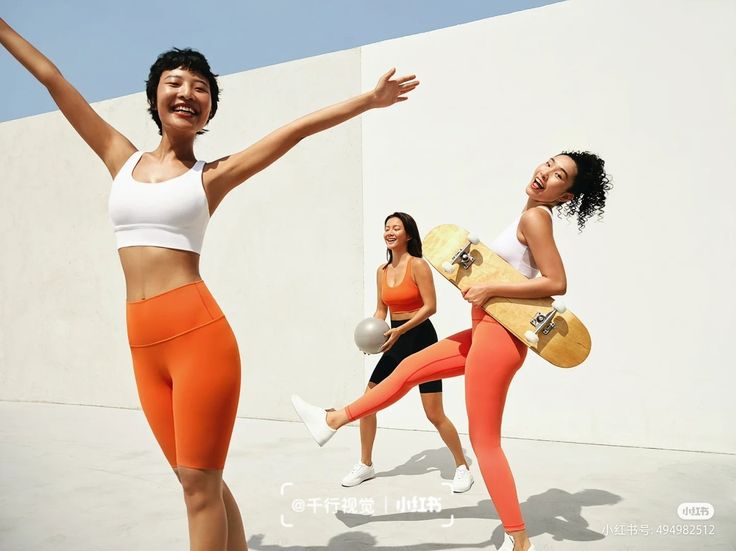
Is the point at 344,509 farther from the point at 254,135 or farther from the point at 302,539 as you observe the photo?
the point at 254,135

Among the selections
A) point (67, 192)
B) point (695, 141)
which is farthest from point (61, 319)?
point (695, 141)

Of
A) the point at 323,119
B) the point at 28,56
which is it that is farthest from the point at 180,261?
the point at 28,56

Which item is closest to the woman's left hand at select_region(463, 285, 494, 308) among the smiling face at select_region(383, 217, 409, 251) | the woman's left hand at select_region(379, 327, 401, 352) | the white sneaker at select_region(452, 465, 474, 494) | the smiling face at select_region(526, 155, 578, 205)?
the smiling face at select_region(526, 155, 578, 205)

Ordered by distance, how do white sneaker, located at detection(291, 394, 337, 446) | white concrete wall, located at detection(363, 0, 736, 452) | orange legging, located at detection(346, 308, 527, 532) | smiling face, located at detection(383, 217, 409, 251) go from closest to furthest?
orange legging, located at detection(346, 308, 527, 532) < white sneaker, located at detection(291, 394, 337, 446) < smiling face, located at detection(383, 217, 409, 251) < white concrete wall, located at detection(363, 0, 736, 452)

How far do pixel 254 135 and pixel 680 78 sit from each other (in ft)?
13.6

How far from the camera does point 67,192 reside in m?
7.86

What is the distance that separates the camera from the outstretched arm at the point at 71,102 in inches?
78.5

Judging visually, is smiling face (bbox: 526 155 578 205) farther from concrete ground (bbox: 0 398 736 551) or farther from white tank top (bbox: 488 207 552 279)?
concrete ground (bbox: 0 398 736 551)

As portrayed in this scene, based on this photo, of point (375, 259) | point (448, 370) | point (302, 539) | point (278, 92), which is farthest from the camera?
point (278, 92)

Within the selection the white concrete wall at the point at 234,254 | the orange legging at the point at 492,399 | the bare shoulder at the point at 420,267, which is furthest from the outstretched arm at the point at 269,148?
the white concrete wall at the point at 234,254

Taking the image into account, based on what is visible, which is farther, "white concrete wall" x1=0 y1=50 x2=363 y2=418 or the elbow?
"white concrete wall" x1=0 y1=50 x2=363 y2=418

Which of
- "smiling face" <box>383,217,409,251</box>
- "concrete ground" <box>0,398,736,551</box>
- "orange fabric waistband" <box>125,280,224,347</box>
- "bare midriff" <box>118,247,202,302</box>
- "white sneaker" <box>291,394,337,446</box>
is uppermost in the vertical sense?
"smiling face" <box>383,217,409,251</box>

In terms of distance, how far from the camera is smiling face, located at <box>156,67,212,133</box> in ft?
6.36

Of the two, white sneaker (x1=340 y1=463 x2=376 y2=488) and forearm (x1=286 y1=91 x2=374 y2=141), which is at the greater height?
forearm (x1=286 y1=91 x2=374 y2=141)
